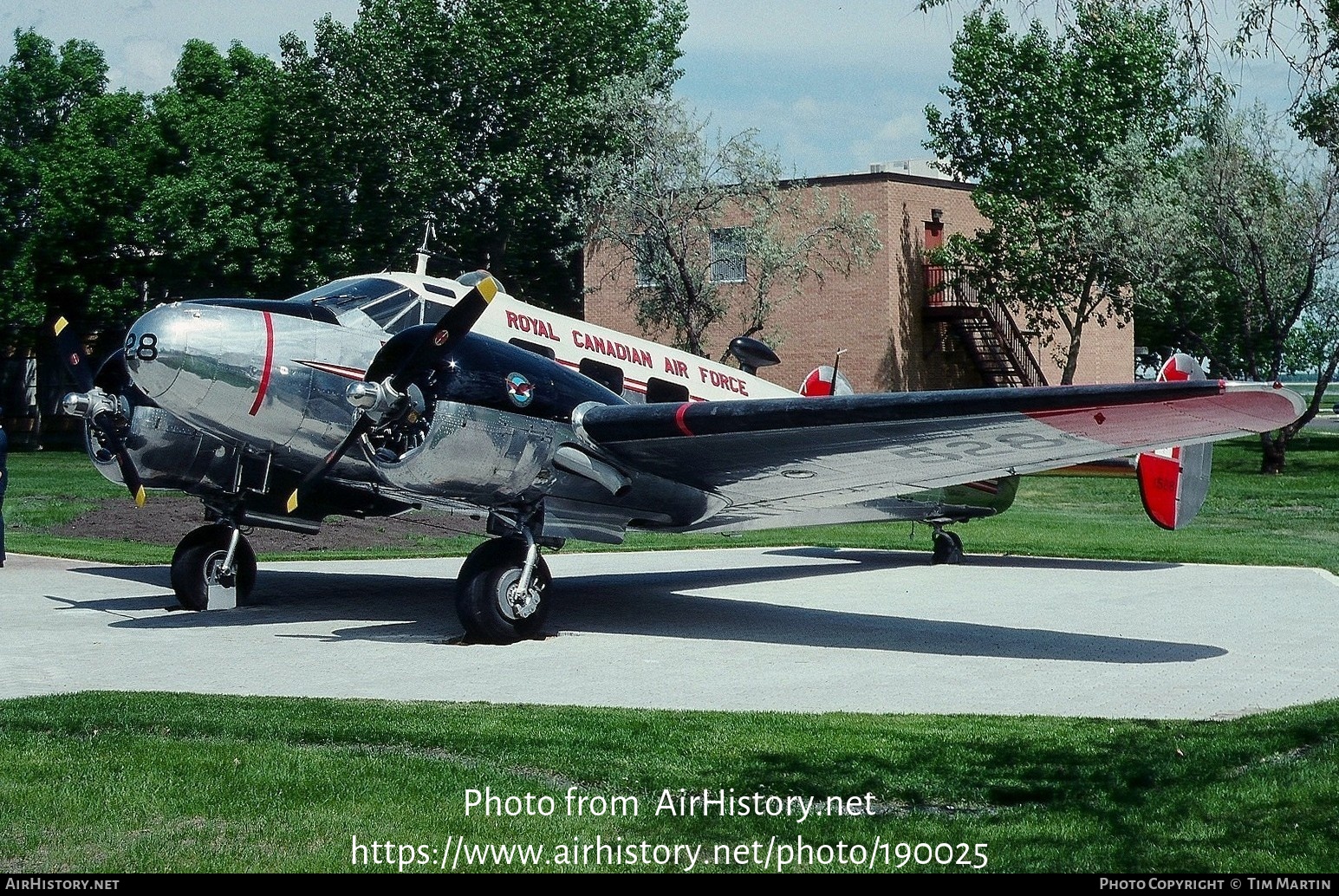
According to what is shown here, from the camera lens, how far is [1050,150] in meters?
43.8

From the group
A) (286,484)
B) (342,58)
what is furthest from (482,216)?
(286,484)

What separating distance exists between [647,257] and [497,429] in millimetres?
29513

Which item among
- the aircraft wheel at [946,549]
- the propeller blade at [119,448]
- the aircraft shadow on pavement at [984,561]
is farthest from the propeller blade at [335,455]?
the aircraft wheel at [946,549]

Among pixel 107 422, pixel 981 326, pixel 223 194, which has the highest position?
pixel 223 194

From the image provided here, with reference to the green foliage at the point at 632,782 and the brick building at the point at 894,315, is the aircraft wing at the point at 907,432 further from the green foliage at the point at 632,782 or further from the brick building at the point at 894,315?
the brick building at the point at 894,315

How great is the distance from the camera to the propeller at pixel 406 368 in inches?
456

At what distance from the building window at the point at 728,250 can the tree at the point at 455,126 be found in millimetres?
5390

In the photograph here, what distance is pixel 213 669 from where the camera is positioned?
11.1 metres

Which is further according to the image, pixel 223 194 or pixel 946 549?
pixel 223 194

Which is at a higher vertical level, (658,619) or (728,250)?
(728,250)

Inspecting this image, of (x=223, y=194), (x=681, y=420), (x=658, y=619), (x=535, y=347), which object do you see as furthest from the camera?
(x=223, y=194)

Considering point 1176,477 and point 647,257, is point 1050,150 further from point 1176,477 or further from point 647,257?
point 1176,477

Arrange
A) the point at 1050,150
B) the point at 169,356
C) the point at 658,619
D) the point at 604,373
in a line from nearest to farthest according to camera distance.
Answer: the point at 169,356, the point at 658,619, the point at 604,373, the point at 1050,150

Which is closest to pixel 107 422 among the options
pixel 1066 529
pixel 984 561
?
pixel 984 561
